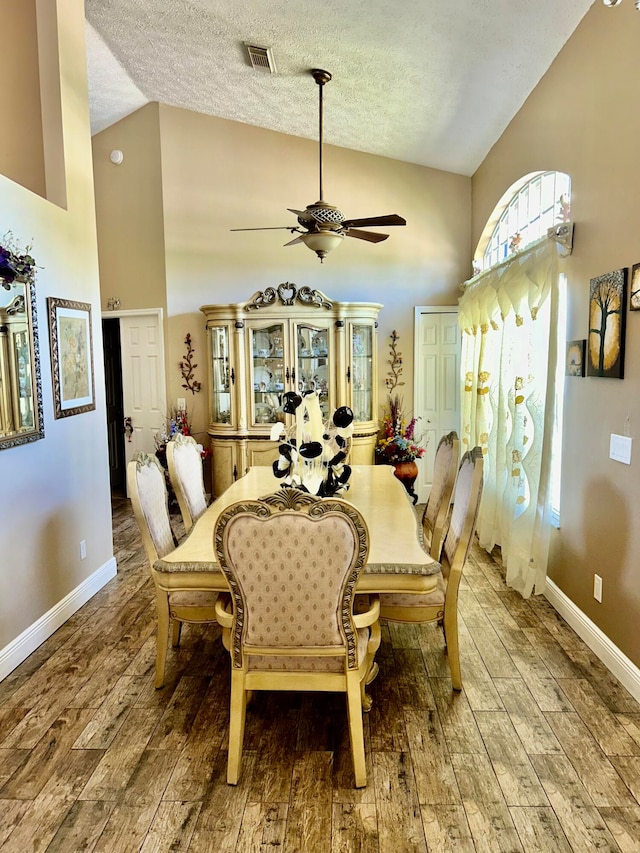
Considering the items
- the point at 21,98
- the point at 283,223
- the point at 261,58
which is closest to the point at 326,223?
the point at 261,58

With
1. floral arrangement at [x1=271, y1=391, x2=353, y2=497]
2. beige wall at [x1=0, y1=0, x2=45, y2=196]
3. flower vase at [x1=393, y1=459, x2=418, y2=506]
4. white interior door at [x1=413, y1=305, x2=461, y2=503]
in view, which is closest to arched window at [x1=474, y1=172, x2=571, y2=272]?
white interior door at [x1=413, y1=305, x2=461, y2=503]

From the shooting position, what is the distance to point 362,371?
523 cm

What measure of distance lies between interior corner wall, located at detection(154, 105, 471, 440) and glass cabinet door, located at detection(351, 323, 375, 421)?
0.87 feet

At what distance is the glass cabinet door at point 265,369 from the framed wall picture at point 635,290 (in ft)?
10.6

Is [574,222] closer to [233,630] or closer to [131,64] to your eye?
[233,630]

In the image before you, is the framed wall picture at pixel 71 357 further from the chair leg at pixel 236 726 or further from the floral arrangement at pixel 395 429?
the floral arrangement at pixel 395 429

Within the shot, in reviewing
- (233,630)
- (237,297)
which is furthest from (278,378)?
(233,630)

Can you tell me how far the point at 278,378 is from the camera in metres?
5.18

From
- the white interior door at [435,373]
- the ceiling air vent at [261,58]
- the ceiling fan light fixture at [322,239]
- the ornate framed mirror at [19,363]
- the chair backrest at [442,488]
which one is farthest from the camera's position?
the white interior door at [435,373]

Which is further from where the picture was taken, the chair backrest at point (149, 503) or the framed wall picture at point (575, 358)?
the framed wall picture at point (575, 358)

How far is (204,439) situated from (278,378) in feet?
3.49

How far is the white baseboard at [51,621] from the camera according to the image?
8.61 feet

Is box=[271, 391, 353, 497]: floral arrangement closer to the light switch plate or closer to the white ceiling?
the light switch plate

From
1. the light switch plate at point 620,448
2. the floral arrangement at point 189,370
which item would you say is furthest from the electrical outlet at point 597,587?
the floral arrangement at point 189,370
